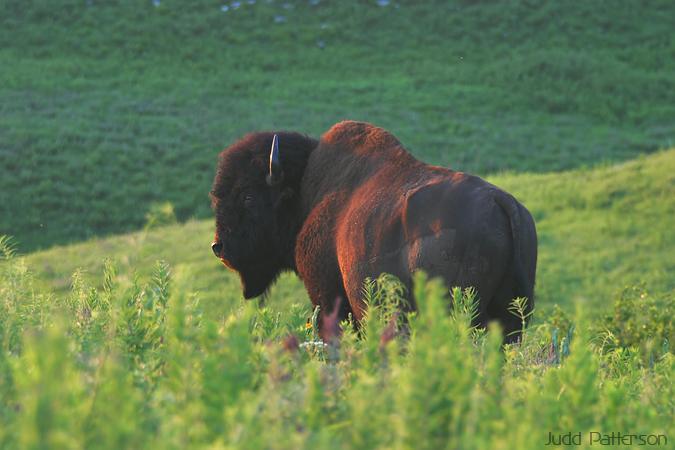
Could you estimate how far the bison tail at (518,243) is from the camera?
20.0 ft

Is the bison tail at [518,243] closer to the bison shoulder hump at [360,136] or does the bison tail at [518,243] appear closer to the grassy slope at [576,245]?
the bison shoulder hump at [360,136]

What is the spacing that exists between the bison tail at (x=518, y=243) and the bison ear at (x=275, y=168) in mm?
2194

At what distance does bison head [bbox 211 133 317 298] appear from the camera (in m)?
7.97

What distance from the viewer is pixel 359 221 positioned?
676cm

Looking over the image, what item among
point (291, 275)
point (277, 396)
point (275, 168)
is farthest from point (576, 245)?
point (277, 396)

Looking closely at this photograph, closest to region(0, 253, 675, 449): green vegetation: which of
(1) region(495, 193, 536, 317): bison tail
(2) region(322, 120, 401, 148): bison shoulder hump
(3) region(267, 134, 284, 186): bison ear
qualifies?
(1) region(495, 193, 536, 317): bison tail

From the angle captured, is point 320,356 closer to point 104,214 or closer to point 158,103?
point 104,214

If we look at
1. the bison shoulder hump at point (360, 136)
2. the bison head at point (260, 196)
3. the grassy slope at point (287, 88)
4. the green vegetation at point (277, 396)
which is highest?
the green vegetation at point (277, 396)

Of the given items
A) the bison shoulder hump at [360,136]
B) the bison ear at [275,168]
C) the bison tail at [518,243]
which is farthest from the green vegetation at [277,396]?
the bison ear at [275,168]

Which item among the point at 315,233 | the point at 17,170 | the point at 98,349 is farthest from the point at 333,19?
the point at 98,349
